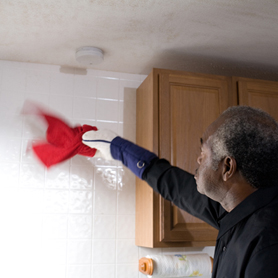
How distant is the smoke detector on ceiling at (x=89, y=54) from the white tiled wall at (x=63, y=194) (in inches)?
8.4

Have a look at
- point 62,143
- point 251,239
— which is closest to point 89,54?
point 62,143

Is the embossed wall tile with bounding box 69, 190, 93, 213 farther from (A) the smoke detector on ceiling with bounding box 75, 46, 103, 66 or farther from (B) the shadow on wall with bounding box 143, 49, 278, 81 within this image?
(B) the shadow on wall with bounding box 143, 49, 278, 81

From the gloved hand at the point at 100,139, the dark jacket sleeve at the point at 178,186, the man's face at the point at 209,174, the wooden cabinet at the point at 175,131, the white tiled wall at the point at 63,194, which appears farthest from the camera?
the white tiled wall at the point at 63,194

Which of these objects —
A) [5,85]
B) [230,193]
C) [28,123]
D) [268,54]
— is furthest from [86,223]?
[268,54]

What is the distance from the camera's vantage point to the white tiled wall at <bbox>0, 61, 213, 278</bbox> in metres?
1.87

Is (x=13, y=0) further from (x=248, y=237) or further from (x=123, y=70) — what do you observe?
(x=248, y=237)

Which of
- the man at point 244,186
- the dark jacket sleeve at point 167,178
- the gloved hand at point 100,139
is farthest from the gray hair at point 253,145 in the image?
the gloved hand at point 100,139

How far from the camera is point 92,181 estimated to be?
2010 millimetres

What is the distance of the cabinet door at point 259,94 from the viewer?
197cm

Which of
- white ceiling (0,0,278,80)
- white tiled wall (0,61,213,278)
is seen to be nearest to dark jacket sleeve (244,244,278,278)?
white ceiling (0,0,278,80)

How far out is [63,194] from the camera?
195 centimetres

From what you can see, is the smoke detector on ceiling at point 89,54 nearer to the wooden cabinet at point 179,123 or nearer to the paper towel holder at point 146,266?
the wooden cabinet at point 179,123

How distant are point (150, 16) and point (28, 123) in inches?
35.2

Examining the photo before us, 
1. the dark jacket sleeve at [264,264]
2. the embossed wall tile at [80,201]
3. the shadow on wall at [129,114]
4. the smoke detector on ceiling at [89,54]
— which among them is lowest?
the dark jacket sleeve at [264,264]
